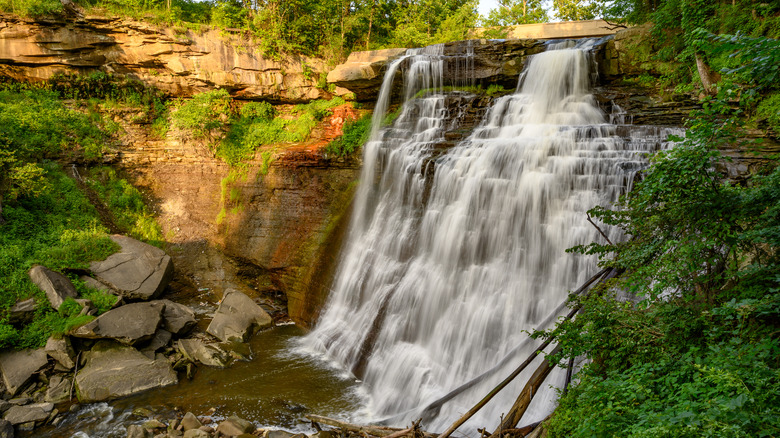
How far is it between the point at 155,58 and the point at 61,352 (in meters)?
12.1

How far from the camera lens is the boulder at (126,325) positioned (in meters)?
8.91

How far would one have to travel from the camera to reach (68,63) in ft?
52.1

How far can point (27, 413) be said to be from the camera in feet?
24.7

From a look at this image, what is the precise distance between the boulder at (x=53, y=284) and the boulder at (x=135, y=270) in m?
0.83

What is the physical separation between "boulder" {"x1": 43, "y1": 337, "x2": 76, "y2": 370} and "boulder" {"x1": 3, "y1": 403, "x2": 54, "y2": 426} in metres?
1.05

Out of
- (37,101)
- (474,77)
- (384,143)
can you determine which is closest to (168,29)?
(37,101)

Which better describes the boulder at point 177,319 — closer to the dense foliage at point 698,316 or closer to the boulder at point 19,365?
the boulder at point 19,365

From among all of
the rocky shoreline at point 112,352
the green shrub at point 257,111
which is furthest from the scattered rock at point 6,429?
the green shrub at point 257,111

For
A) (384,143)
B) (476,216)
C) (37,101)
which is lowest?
(476,216)

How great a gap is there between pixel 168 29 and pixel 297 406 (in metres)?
15.3

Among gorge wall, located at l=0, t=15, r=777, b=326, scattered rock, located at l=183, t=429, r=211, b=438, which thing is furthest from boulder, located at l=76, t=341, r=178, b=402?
gorge wall, located at l=0, t=15, r=777, b=326

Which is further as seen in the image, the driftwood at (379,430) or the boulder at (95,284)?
the boulder at (95,284)

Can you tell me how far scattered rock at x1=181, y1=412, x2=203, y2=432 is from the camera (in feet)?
23.2

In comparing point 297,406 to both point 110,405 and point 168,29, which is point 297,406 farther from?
point 168,29
